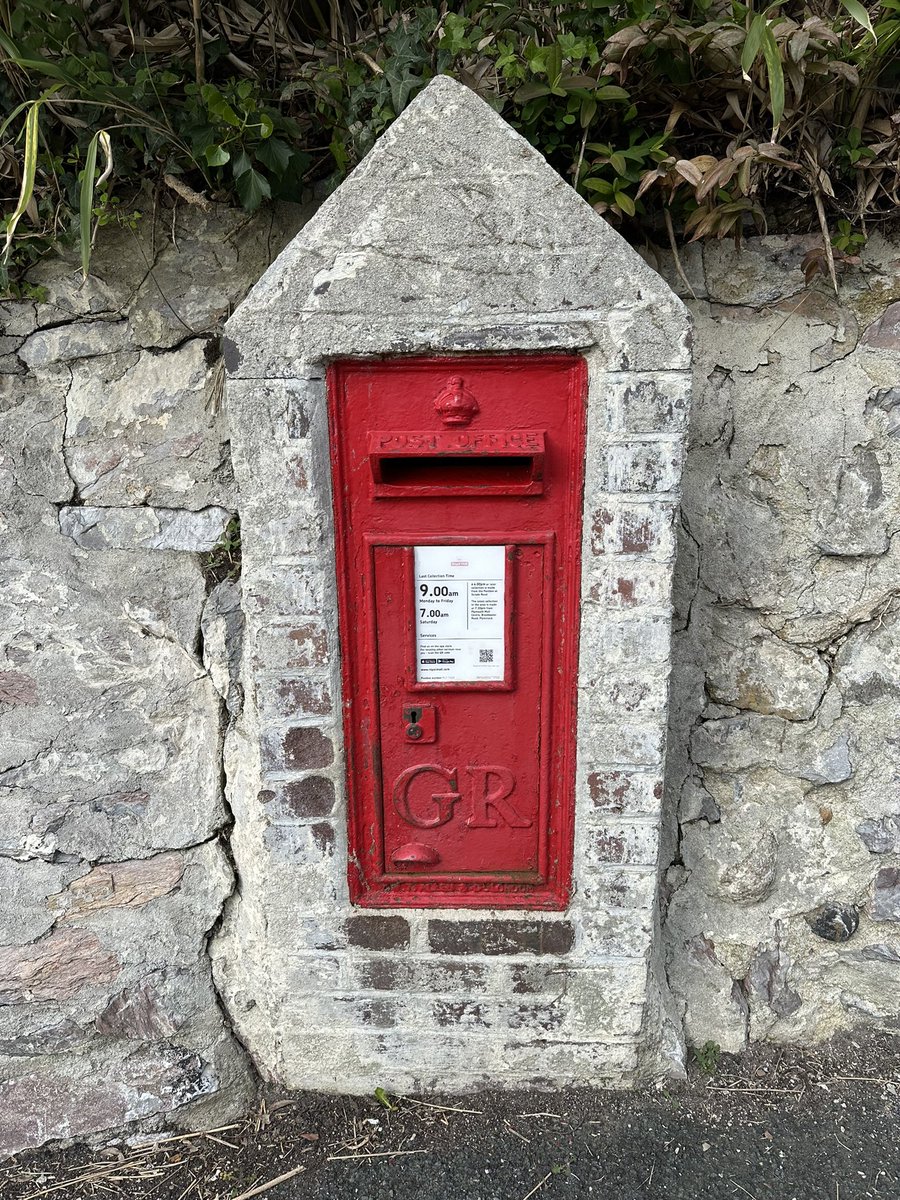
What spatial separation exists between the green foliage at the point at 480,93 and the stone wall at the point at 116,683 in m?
0.16

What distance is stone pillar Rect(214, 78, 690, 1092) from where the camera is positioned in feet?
4.69

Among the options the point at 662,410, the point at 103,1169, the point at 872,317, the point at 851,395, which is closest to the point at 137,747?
the point at 103,1169

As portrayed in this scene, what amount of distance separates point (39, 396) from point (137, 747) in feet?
2.78

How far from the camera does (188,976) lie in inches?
76.1

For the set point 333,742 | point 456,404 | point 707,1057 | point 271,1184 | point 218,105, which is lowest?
point 271,1184

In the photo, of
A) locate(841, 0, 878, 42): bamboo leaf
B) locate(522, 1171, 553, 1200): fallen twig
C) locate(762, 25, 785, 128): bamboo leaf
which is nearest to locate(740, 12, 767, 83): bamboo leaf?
locate(762, 25, 785, 128): bamboo leaf

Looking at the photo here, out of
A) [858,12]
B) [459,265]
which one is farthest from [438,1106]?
[858,12]

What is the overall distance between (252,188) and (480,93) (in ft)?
1.68

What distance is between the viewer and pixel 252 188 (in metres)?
1.63

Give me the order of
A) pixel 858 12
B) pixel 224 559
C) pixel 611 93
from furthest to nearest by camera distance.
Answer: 1. pixel 224 559
2. pixel 611 93
3. pixel 858 12

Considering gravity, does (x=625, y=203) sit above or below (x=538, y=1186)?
above

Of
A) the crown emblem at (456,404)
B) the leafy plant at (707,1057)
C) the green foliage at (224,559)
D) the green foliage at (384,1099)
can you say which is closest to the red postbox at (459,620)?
the crown emblem at (456,404)

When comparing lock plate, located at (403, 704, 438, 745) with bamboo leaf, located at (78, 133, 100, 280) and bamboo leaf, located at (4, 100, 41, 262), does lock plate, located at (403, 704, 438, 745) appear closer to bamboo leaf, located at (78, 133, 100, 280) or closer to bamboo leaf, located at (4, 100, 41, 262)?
bamboo leaf, located at (78, 133, 100, 280)

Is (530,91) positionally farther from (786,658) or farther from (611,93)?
(786,658)
